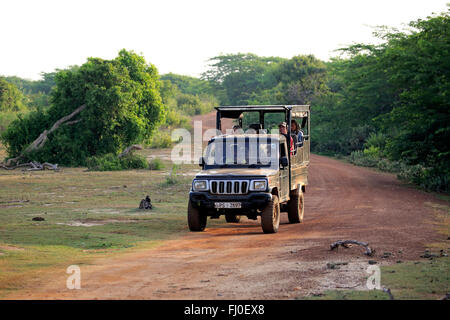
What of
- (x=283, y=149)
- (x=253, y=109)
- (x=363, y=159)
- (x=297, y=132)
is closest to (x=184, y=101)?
(x=363, y=159)

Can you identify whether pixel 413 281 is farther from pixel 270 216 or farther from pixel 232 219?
pixel 232 219

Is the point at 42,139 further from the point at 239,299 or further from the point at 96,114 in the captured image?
the point at 239,299

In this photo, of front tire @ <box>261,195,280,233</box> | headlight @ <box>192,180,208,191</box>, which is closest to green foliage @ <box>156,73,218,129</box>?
headlight @ <box>192,180,208,191</box>

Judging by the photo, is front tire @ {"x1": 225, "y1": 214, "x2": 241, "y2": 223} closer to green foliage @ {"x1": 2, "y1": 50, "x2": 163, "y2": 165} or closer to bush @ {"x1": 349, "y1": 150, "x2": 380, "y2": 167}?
bush @ {"x1": 349, "y1": 150, "x2": 380, "y2": 167}

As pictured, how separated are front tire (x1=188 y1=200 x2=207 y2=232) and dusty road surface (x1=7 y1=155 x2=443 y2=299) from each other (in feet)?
0.81

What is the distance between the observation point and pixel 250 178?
42.8ft

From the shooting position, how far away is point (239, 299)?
7.23 meters

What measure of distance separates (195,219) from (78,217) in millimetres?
3758

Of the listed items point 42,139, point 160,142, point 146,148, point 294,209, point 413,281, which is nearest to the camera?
point 413,281

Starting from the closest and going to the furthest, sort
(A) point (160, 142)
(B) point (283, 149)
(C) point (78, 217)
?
1. (B) point (283, 149)
2. (C) point (78, 217)
3. (A) point (160, 142)

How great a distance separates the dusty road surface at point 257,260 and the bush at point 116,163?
53.7ft

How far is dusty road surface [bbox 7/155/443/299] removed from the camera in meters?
7.79
